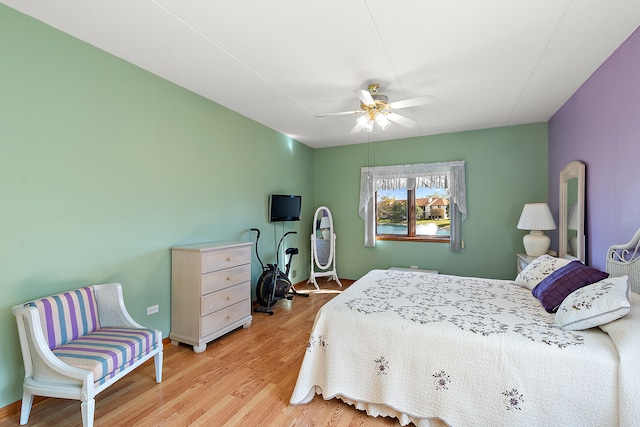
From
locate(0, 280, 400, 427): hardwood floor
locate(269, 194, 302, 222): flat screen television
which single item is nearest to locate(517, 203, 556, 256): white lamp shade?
locate(0, 280, 400, 427): hardwood floor

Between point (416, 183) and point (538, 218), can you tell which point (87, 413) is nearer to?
point (538, 218)

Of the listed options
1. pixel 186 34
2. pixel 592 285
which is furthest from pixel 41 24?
pixel 592 285

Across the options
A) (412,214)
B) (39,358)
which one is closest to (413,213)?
(412,214)

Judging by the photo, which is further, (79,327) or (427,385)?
(79,327)

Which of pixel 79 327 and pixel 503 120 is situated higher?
pixel 503 120

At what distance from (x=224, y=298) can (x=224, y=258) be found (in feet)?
1.36

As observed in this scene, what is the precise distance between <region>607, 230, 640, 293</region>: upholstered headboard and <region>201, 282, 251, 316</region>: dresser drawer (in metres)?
3.33

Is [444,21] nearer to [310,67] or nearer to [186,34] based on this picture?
[310,67]

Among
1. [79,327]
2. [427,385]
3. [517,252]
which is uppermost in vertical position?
[517,252]

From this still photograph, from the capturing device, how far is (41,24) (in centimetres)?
202

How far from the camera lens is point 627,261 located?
2145 millimetres

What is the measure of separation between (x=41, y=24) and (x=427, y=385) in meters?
3.49

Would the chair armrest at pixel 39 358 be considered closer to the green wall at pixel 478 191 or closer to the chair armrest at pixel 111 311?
the chair armrest at pixel 111 311

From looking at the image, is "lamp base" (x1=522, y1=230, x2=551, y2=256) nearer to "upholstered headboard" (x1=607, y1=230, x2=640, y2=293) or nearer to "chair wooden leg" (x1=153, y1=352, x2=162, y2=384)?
"upholstered headboard" (x1=607, y1=230, x2=640, y2=293)
